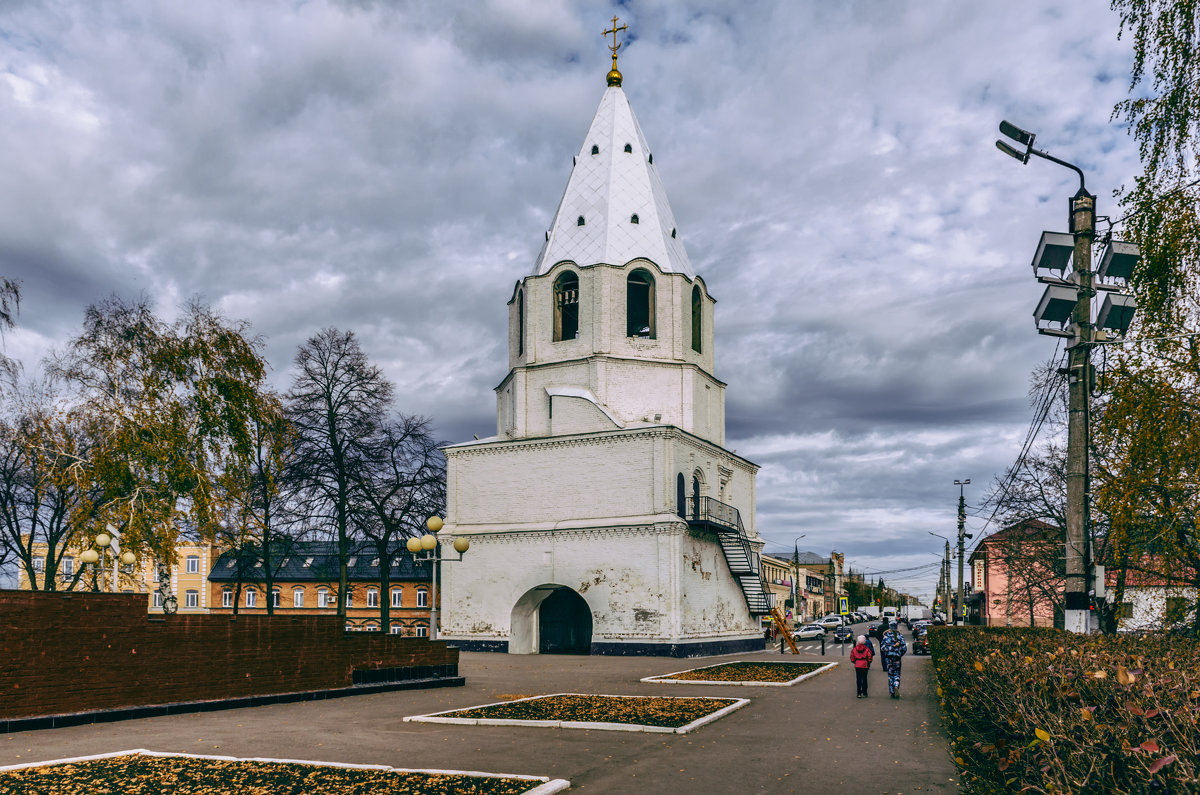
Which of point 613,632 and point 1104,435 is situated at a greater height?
point 1104,435

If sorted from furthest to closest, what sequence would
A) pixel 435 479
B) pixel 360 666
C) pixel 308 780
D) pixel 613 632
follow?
pixel 435 479, pixel 613 632, pixel 360 666, pixel 308 780

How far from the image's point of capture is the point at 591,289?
37.9 m

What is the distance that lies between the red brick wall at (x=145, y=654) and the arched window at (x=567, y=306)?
2066 centimetres

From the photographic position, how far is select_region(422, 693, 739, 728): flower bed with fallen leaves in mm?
14148

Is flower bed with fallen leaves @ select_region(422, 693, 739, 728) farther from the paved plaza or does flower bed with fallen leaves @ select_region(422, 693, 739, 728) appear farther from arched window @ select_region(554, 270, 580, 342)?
arched window @ select_region(554, 270, 580, 342)

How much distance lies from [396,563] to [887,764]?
54.8 metres

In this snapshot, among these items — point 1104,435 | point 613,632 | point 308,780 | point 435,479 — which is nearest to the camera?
point 308,780

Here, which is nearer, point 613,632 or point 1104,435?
point 1104,435

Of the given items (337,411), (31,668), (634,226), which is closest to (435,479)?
(337,411)

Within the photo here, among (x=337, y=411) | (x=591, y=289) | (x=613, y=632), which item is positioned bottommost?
(x=613, y=632)

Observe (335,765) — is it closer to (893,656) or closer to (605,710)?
(605,710)

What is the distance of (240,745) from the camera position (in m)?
12.3

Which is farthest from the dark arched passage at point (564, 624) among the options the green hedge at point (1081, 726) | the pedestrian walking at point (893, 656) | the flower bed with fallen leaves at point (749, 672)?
the green hedge at point (1081, 726)

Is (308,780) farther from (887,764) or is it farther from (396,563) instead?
(396,563)
